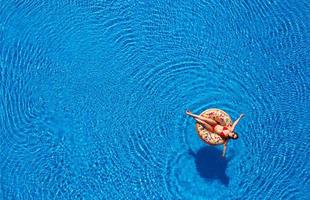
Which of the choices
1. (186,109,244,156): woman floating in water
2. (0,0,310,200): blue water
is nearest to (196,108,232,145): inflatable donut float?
(186,109,244,156): woman floating in water

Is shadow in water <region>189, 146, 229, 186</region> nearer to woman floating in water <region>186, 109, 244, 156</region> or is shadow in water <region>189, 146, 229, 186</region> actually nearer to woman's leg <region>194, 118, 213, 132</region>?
woman floating in water <region>186, 109, 244, 156</region>

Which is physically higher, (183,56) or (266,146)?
(183,56)

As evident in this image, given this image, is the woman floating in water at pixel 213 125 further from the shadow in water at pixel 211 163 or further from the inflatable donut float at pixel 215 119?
the shadow in water at pixel 211 163

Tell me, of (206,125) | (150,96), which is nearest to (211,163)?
(206,125)

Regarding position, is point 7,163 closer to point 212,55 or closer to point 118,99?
point 118,99

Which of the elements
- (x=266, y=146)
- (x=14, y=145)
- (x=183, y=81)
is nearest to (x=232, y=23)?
(x=183, y=81)

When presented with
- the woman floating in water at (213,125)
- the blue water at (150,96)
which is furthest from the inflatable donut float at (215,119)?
the blue water at (150,96)

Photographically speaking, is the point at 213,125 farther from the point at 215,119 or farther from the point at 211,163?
the point at 211,163
